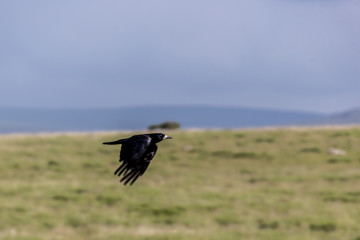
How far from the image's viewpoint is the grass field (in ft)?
95.9

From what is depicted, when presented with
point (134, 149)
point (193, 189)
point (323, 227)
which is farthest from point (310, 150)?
point (134, 149)

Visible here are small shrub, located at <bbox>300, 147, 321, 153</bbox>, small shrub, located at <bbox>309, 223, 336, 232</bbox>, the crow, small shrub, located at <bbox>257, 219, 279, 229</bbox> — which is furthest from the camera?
small shrub, located at <bbox>300, 147, 321, 153</bbox>

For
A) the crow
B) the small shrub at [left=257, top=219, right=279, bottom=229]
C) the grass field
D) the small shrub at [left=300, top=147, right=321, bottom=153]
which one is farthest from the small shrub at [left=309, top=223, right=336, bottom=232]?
the crow

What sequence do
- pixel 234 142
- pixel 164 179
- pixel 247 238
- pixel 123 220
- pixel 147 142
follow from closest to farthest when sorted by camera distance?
pixel 147 142 < pixel 247 238 < pixel 123 220 < pixel 164 179 < pixel 234 142

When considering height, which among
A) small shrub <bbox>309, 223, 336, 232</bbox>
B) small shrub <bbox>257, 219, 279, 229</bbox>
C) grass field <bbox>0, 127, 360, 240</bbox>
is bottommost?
small shrub <bbox>309, 223, 336, 232</bbox>

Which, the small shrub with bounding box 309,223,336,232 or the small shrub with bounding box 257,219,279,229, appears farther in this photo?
the small shrub with bounding box 257,219,279,229

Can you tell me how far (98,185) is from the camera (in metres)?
40.5

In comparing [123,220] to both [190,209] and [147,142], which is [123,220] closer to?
[190,209]

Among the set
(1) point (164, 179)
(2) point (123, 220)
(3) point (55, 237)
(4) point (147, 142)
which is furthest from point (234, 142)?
(4) point (147, 142)

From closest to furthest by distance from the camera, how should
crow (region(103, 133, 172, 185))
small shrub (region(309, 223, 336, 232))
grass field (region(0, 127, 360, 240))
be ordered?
crow (region(103, 133, 172, 185)), small shrub (region(309, 223, 336, 232)), grass field (region(0, 127, 360, 240))

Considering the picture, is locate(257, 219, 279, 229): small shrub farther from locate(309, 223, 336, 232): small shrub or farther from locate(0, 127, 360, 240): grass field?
locate(309, 223, 336, 232): small shrub

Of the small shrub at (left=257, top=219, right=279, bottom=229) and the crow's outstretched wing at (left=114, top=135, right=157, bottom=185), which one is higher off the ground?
the crow's outstretched wing at (left=114, top=135, right=157, bottom=185)

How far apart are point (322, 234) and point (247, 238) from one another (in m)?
3.80

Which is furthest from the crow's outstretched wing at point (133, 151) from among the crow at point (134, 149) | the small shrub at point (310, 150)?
the small shrub at point (310, 150)
